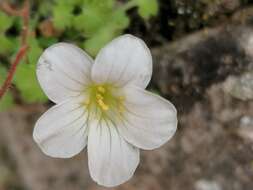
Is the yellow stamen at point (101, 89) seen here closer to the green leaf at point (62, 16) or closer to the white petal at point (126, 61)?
the white petal at point (126, 61)

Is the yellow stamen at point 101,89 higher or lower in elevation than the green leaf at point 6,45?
lower

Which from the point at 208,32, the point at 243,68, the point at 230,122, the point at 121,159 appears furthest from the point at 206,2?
the point at 121,159

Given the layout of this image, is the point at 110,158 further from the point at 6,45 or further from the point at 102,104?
the point at 6,45

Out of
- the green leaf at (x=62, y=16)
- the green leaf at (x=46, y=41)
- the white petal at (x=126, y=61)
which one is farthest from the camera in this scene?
the green leaf at (x=46, y=41)

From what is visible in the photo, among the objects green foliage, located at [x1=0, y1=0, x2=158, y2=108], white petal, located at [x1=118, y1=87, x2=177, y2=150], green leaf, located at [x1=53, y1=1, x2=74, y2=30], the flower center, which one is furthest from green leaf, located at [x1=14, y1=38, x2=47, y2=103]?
white petal, located at [x1=118, y1=87, x2=177, y2=150]

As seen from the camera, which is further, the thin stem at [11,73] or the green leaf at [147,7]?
the green leaf at [147,7]

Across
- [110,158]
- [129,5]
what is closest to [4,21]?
[129,5]

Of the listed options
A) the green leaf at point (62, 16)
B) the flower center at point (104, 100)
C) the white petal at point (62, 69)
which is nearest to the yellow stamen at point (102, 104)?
the flower center at point (104, 100)
